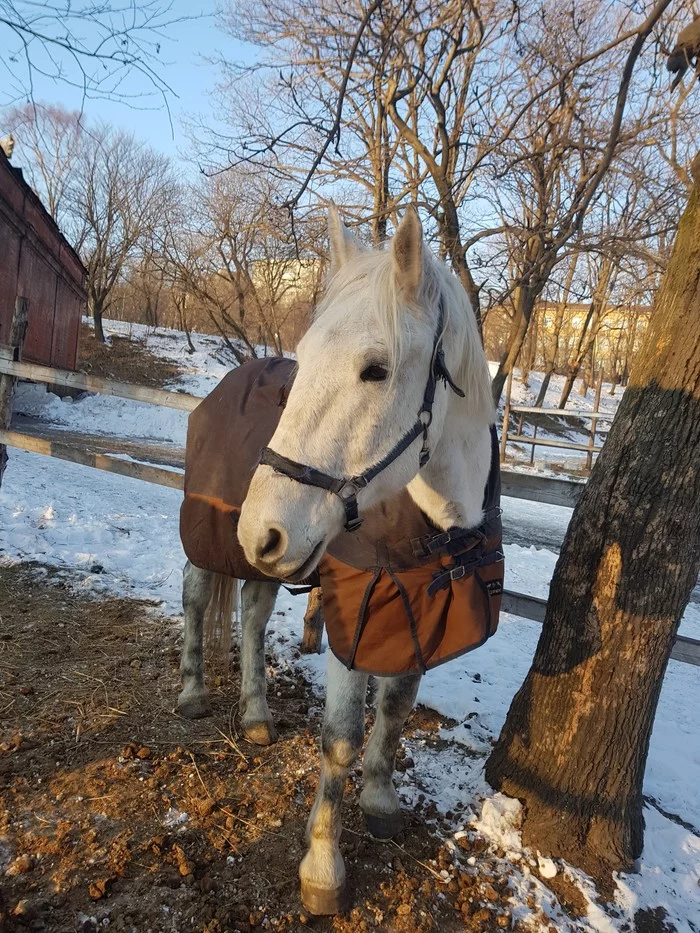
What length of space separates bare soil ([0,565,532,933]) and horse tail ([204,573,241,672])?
0.30 metres

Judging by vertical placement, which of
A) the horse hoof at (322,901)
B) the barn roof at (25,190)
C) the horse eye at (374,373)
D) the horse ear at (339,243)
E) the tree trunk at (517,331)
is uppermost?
the barn roof at (25,190)

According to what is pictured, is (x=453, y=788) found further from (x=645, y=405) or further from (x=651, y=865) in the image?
(x=645, y=405)

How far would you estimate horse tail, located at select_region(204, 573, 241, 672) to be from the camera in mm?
3023

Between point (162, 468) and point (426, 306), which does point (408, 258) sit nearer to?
point (426, 306)

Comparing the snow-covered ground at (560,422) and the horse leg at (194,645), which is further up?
the snow-covered ground at (560,422)

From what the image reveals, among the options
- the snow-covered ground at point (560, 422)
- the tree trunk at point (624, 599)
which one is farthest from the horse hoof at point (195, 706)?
the snow-covered ground at point (560, 422)

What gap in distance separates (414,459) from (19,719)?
7.71ft

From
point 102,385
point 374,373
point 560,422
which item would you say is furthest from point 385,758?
point 560,422

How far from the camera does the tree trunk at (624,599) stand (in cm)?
206

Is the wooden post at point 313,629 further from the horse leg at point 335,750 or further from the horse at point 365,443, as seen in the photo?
the horse leg at point 335,750

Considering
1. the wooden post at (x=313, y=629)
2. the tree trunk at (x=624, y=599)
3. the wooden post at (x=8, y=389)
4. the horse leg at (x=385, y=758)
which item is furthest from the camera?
the wooden post at (x=8, y=389)

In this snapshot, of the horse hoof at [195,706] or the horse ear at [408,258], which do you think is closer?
the horse ear at [408,258]

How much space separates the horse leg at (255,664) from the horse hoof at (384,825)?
677 millimetres

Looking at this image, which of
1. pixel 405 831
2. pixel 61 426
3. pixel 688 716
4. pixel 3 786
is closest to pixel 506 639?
pixel 688 716
